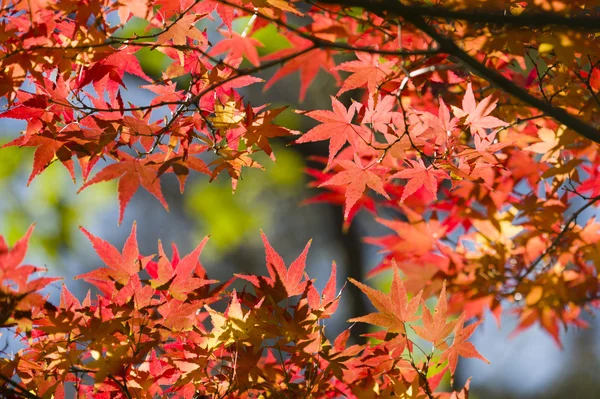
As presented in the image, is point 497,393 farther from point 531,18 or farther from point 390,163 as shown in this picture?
point 531,18

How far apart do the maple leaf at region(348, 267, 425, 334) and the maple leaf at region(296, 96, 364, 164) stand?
0.83ft

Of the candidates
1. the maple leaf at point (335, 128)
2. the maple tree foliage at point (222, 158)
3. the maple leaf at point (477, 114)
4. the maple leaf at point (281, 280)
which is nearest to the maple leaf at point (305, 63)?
the maple tree foliage at point (222, 158)

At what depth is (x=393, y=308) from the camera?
2.82 ft

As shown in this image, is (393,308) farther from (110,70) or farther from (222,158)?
(110,70)

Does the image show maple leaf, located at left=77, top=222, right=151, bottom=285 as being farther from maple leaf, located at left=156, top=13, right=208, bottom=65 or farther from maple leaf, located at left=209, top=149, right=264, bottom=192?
maple leaf, located at left=156, top=13, right=208, bottom=65

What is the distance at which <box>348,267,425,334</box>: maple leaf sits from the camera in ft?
2.79

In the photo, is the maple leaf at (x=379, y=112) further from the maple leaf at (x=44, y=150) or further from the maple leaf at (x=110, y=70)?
the maple leaf at (x=44, y=150)

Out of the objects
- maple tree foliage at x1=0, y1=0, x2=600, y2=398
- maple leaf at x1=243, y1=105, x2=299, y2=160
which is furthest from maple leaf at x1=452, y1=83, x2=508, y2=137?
maple leaf at x1=243, y1=105, x2=299, y2=160

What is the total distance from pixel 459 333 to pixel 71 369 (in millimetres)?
615

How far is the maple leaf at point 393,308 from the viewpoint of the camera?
0.85m

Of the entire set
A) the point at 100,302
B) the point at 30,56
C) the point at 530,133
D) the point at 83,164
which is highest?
the point at 530,133

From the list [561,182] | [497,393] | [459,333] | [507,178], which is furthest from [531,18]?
[497,393]

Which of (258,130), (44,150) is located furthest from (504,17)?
(44,150)

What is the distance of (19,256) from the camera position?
27.9 inches
